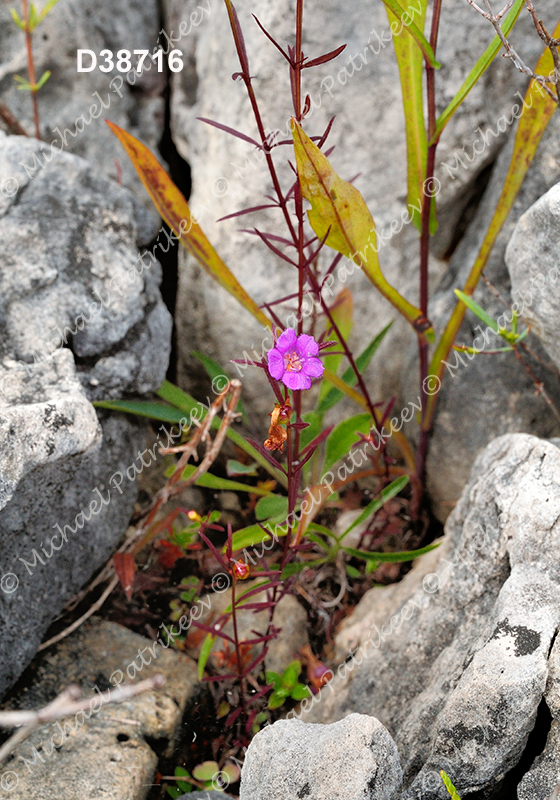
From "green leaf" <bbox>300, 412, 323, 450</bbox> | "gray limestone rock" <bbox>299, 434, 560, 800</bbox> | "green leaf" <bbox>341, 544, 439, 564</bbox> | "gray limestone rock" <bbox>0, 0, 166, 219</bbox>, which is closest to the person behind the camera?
"gray limestone rock" <bbox>299, 434, 560, 800</bbox>

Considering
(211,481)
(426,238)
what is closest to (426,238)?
(426,238)

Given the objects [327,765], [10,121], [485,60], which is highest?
[485,60]

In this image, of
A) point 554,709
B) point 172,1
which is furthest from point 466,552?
point 172,1

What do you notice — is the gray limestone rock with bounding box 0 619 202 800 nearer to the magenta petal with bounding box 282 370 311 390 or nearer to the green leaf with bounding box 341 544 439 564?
the green leaf with bounding box 341 544 439 564

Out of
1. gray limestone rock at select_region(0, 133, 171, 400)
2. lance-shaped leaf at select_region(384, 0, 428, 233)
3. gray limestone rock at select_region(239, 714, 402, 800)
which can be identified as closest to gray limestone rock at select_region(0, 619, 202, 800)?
gray limestone rock at select_region(239, 714, 402, 800)

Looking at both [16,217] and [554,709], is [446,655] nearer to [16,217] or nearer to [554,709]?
[554,709]

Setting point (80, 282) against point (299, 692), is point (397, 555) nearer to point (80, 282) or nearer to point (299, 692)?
point (299, 692)
